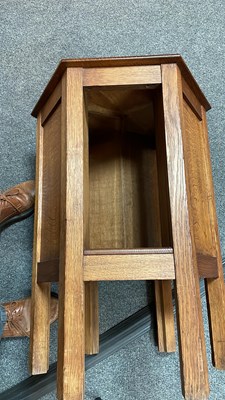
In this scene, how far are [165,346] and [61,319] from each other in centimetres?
46

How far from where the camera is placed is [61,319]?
53cm

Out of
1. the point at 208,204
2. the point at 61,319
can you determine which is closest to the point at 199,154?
the point at 208,204

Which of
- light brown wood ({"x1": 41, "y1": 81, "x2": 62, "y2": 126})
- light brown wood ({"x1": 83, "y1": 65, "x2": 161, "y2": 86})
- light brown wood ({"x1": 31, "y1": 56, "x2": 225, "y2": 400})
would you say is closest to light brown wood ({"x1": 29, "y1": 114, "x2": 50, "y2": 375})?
light brown wood ({"x1": 31, "y1": 56, "x2": 225, "y2": 400})

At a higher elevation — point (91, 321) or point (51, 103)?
point (51, 103)

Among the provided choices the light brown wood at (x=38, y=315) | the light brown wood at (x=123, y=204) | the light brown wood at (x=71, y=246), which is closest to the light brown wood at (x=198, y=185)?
the light brown wood at (x=123, y=204)

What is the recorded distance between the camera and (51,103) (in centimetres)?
68

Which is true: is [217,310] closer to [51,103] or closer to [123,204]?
[123,204]

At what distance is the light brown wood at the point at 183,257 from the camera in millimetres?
497

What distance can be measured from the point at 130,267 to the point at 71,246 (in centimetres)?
10

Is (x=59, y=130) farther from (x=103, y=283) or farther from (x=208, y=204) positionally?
(x=103, y=283)

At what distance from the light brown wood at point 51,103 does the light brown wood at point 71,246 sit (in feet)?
0.13

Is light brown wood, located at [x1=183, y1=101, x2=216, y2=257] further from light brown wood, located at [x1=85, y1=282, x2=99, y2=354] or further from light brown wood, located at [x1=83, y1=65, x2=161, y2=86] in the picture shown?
light brown wood, located at [x1=85, y1=282, x2=99, y2=354]

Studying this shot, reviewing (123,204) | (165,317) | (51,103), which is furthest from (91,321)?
(51,103)

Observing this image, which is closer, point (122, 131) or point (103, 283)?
point (122, 131)
